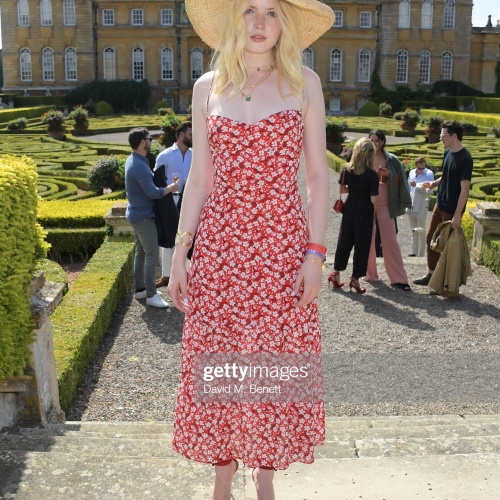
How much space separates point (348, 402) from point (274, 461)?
2007 mm

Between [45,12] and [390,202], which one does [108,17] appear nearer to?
[45,12]

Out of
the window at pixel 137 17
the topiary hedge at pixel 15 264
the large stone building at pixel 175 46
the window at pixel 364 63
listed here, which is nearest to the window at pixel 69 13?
the large stone building at pixel 175 46

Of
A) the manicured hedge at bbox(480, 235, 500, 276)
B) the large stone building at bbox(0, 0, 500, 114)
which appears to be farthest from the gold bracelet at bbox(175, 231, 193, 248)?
the large stone building at bbox(0, 0, 500, 114)

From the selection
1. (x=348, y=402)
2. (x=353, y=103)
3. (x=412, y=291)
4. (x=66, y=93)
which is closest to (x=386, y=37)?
(x=353, y=103)

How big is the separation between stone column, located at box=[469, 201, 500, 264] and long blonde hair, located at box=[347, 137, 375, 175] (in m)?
1.85

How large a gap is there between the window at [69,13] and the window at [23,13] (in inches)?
77.5

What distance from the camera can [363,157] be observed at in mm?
6227

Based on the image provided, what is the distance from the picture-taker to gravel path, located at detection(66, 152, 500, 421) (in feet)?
14.0

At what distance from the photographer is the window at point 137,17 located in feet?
134

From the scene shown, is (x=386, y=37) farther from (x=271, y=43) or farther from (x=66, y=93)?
(x=271, y=43)

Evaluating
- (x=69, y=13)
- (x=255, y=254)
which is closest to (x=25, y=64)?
(x=69, y=13)

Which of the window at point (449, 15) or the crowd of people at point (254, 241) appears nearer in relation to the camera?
the crowd of people at point (254, 241)

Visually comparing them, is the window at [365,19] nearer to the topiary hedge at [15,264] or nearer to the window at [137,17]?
the window at [137,17]

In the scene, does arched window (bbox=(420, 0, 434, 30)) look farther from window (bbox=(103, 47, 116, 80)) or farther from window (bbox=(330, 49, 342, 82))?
window (bbox=(103, 47, 116, 80))
